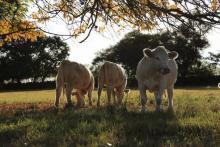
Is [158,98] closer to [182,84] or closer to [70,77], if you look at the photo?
[70,77]

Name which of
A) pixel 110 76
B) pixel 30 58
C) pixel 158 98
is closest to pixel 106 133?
pixel 158 98

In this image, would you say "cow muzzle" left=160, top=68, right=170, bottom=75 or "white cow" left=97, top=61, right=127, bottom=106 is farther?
"white cow" left=97, top=61, right=127, bottom=106

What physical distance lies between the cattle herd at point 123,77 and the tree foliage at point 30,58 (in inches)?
2710

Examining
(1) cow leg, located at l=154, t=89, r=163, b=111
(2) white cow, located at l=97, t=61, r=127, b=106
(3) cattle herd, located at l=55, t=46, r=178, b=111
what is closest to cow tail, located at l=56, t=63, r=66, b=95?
(3) cattle herd, located at l=55, t=46, r=178, b=111

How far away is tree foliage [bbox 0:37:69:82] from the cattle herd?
68840 millimetres

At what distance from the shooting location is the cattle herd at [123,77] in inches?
501

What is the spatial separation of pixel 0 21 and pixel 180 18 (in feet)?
28.0

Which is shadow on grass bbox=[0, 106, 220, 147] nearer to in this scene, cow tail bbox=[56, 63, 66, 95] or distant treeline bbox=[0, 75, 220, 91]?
cow tail bbox=[56, 63, 66, 95]

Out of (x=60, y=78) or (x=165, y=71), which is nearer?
(x=165, y=71)

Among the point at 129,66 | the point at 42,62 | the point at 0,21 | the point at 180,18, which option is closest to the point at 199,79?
the point at 129,66

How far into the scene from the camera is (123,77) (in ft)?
57.8

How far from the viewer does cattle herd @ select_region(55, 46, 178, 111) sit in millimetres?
12719

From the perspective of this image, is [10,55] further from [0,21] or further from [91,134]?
[91,134]

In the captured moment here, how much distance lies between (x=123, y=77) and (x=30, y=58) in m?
74.9
